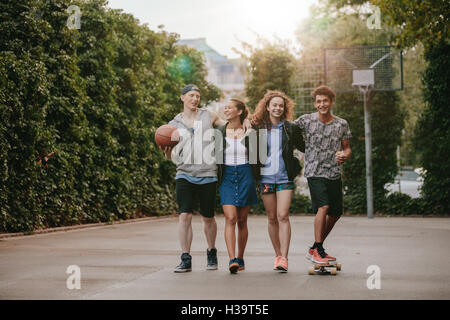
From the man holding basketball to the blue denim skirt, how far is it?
134 mm

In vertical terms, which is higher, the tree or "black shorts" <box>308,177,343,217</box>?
the tree

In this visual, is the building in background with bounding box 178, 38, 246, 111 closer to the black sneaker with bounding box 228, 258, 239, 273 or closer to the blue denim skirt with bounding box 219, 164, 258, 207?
the blue denim skirt with bounding box 219, 164, 258, 207

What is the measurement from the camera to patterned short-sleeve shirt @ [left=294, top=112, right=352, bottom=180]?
7.92 metres

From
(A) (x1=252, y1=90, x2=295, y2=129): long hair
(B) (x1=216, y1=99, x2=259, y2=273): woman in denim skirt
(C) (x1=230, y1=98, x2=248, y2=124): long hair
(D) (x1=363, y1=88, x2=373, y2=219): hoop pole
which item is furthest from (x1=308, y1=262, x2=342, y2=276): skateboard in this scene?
(D) (x1=363, y1=88, x2=373, y2=219): hoop pole

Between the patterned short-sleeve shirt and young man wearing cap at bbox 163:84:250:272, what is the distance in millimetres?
734

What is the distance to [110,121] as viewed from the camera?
51.7 feet

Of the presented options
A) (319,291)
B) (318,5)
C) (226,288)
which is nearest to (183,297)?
(226,288)

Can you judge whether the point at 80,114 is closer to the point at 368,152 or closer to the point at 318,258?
the point at 318,258

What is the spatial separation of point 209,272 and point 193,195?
86 centimetres

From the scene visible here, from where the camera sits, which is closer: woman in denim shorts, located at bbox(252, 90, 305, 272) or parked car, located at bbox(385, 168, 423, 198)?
woman in denim shorts, located at bbox(252, 90, 305, 272)

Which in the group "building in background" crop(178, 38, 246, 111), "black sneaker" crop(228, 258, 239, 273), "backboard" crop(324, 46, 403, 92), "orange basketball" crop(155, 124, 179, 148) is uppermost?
"building in background" crop(178, 38, 246, 111)

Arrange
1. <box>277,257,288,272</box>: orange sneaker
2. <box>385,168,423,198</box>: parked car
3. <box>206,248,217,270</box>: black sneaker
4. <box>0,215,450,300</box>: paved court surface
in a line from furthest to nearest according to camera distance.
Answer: <box>385,168,423,198</box>: parked car < <box>206,248,217,270</box>: black sneaker < <box>277,257,288,272</box>: orange sneaker < <box>0,215,450,300</box>: paved court surface

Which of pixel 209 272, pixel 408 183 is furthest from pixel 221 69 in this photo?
pixel 209 272

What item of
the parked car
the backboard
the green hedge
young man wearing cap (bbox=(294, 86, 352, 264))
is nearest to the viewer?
young man wearing cap (bbox=(294, 86, 352, 264))
